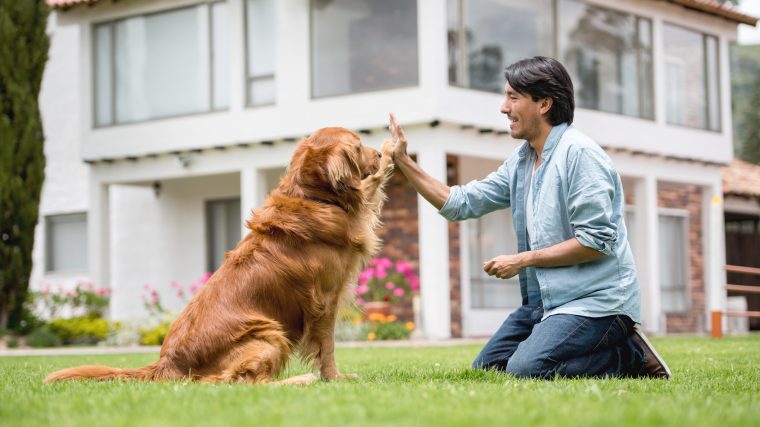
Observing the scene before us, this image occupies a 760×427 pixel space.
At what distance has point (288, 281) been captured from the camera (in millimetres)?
5488

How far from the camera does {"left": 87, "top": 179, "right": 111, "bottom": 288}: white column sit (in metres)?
17.7

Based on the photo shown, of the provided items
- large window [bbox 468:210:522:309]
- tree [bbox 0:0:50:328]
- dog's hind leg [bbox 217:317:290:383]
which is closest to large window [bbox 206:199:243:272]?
tree [bbox 0:0:50:328]

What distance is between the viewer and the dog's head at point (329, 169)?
18.5ft

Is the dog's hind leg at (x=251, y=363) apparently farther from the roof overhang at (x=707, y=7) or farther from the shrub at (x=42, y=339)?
the roof overhang at (x=707, y=7)

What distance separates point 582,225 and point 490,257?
1212cm

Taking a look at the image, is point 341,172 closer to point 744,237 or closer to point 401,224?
point 401,224

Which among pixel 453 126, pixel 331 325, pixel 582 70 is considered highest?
pixel 582 70

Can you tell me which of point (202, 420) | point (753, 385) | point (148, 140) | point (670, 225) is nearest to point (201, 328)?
point (202, 420)

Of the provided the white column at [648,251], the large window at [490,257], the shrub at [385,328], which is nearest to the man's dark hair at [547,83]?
the shrub at [385,328]

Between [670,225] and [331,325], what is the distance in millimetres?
16293

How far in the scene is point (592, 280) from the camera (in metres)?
5.81

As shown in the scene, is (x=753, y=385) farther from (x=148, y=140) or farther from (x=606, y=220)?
(x=148, y=140)

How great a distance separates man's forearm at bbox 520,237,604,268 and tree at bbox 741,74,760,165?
30.2m

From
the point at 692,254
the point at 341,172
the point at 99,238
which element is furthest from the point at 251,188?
the point at 341,172
